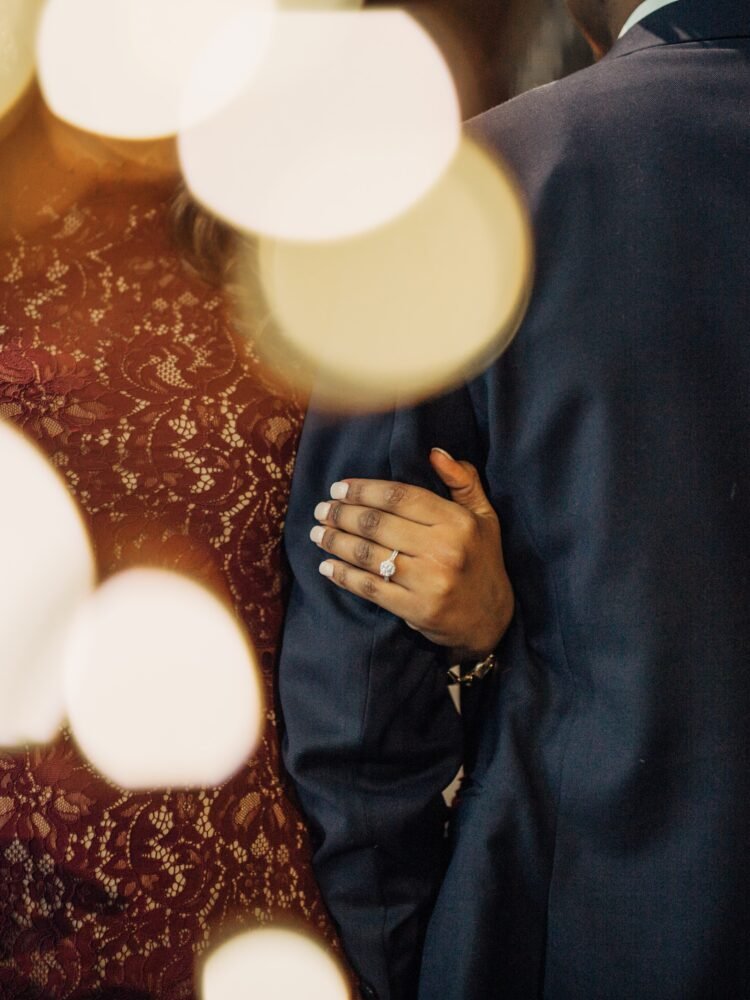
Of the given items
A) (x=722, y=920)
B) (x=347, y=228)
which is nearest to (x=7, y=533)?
(x=347, y=228)

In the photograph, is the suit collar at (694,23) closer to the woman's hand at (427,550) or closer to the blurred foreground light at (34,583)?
the woman's hand at (427,550)

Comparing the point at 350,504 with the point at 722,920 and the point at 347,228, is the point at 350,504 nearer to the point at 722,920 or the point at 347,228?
the point at 347,228

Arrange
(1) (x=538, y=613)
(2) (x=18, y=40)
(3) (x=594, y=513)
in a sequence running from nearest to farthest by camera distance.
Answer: (3) (x=594, y=513) → (1) (x=538, y=613) → (2) (x=18, y=40)

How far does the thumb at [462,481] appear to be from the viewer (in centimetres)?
72

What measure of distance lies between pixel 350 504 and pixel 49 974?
47 cm

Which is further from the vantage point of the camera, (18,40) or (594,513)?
(18,40)

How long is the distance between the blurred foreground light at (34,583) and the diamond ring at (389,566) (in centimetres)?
26

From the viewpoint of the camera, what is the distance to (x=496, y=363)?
0.69 m

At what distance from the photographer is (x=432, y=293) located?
71 cm

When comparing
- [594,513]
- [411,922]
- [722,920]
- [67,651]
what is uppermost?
[594,513]

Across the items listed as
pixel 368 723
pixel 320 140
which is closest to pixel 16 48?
pixel 320 140

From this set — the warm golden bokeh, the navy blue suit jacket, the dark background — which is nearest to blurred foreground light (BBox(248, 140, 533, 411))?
the navy blue suit jacket

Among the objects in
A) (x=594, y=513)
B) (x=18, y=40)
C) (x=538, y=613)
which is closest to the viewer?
(x=594, y=513)

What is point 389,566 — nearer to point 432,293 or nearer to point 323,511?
point 323,511
